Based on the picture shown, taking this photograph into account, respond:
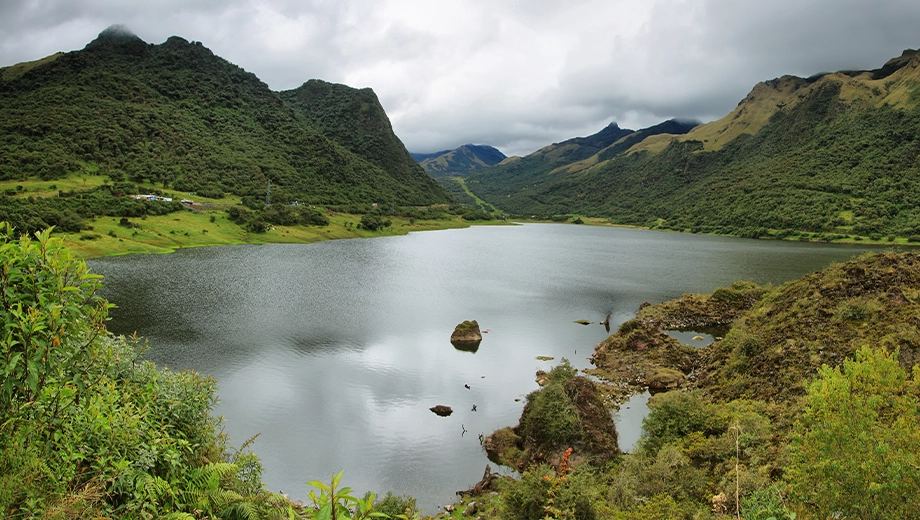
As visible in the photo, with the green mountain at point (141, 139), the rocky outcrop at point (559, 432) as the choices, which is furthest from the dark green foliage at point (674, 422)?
the green mountain at point (141, 139)

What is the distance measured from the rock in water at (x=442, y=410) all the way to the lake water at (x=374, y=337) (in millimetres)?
387

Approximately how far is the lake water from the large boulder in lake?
2.88 ft

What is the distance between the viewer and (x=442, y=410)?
25391mm

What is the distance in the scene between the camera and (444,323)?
146 ft

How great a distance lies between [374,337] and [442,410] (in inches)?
587

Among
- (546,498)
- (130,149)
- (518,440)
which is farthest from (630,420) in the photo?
(130,149)

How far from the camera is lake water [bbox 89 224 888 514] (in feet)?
70.4

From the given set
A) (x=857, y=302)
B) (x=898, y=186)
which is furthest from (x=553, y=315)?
(x=898, y=186)

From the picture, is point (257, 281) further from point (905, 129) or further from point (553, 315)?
point (905, 129)

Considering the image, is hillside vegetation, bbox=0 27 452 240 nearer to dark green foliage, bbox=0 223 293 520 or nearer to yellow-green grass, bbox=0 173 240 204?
yellow-green grass, bbox=0 173 240 204

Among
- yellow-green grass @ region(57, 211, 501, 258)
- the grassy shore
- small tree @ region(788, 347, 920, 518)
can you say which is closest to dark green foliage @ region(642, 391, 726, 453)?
small tree @ region(788, 347, 920, 518)

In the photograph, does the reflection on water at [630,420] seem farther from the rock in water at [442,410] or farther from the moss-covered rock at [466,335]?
the moss-covered rock at [466,335]

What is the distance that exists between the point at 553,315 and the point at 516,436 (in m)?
27.8

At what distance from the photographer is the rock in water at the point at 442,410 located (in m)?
25.2
